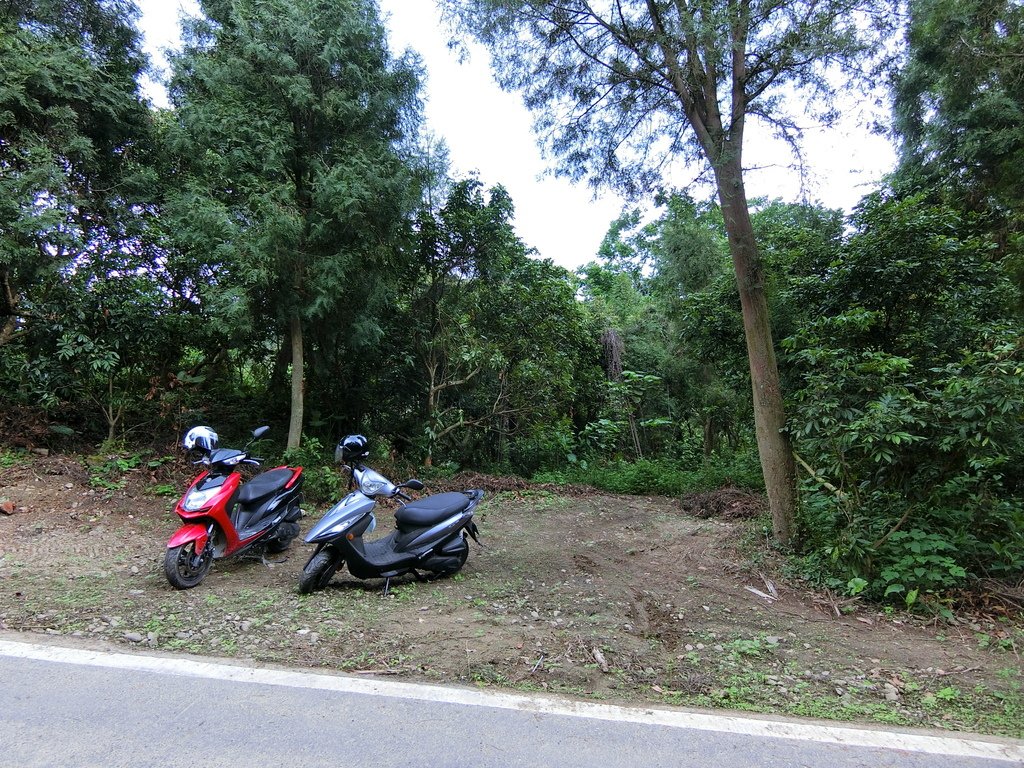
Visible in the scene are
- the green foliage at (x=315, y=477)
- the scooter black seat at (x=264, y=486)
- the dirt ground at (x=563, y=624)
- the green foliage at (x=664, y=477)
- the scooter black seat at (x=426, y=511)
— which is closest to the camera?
the dirt ground at (x=563, y=624)

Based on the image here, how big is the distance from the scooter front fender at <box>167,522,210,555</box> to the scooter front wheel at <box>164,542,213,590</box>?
3 cm

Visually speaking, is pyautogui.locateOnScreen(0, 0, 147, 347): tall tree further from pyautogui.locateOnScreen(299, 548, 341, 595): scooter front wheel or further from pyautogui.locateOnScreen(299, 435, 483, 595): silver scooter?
pyautogui.locateOnScreen(299, 548, 341, 595): scooter front wheel

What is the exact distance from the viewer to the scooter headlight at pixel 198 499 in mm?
4340

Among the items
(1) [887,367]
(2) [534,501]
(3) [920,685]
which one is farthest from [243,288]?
(3) [920,685]

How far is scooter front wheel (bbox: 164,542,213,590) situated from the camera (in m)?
4.16

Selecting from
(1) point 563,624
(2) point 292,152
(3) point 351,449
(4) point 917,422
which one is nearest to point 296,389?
(2) point 292,152

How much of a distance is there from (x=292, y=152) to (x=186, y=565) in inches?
213

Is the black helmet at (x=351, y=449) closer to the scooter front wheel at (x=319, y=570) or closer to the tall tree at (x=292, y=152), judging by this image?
the scooter front wheel at (x=319, y=570)

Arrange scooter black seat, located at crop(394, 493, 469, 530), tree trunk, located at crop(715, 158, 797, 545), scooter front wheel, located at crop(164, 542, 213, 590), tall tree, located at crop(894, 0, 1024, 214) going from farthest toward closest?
tall tree, located at crop(894, 0, 1024, 214)
tree trunk, located at crop(715, 158, 797, 545)
scooter black seat, located at crop(394, 493, 469, 530)
scooter front wheel, located at crop(164, 542, 213, 590)

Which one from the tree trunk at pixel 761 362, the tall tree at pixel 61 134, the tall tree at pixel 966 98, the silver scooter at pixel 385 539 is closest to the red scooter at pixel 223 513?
the silver scooter at pixel 385 539

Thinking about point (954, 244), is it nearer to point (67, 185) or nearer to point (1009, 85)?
point (1009, 85)

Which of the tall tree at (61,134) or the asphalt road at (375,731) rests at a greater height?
the tall tree at (61,134)

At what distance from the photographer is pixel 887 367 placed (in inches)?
169

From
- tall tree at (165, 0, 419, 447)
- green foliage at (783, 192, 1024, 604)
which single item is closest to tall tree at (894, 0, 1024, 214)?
green foliage at (783, 192, 1024, 604)
